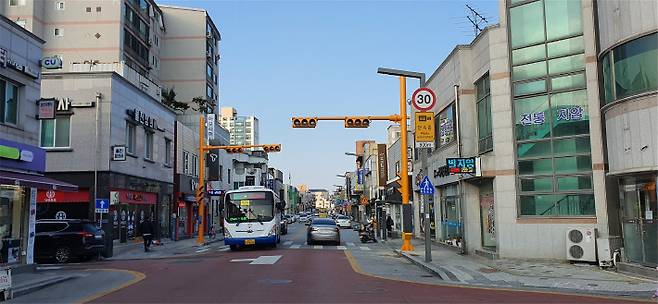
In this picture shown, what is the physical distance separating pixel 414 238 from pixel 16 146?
25.2 m

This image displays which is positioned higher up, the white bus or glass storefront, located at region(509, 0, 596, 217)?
glass storefront, located at region(509, 0, 596, 217)

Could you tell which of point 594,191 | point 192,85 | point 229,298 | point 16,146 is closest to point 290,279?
point 229,298

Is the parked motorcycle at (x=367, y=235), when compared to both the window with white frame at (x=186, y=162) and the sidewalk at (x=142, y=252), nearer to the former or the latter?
the sidewalk at (x=142, y=252)

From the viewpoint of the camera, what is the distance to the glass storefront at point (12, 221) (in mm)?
15961

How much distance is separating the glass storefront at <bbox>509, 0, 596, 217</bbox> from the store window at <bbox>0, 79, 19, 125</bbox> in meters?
15.9

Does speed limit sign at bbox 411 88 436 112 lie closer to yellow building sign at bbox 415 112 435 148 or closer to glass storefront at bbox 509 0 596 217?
yellow building sign at bbox 415 112 435 148

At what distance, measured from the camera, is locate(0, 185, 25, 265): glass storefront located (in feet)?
52.4

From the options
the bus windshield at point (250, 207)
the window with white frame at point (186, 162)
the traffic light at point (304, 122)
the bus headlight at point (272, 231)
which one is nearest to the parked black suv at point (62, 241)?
the bus windshield at point (250, 207)

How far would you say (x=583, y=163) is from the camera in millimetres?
18344

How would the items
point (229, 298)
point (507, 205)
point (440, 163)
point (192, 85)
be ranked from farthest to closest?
point (192, 85), point (440, 163), point (507, 205), point (229, 298)

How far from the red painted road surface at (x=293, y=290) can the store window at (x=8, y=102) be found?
5.93 meters

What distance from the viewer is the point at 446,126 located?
26.4 m

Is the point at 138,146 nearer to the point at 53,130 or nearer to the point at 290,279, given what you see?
the point at 53,130

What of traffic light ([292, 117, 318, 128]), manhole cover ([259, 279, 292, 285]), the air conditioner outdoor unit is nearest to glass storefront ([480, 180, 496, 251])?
the air conditioner outdoor unit
